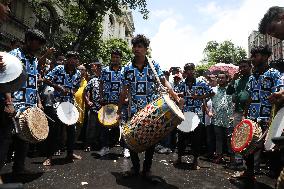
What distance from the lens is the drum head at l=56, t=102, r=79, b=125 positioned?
6543 mm

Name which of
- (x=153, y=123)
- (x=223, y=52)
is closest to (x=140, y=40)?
(x=153, y=123)

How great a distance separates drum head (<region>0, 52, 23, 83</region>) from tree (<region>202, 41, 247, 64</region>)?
66.4 meters

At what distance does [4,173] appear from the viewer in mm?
5312

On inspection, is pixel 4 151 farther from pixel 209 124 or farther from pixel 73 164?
pixel 209 124

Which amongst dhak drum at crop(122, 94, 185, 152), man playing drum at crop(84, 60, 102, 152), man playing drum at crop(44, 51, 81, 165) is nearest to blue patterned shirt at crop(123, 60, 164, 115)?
dhak drum at crop(122, 94, 185, 152)

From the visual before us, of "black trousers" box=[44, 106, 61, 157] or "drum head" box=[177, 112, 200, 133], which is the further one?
"drum head" box=[177, 112, 200, 133]

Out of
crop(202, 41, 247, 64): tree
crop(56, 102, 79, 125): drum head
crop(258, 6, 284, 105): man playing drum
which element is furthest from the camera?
crop(202, 41, 247, 64): tree

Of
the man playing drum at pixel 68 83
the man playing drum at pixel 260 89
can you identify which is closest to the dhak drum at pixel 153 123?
the man playing drum at pixel 260 89

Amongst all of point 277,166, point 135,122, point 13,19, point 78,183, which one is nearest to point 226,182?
point 277,166

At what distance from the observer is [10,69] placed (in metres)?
3.94

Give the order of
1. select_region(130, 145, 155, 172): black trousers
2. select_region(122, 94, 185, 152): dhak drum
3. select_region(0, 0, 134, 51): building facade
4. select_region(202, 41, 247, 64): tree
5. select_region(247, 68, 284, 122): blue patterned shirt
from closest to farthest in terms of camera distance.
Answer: select_region(122, 94, 185, 152): dhak drum, select_region(130, 145, 155, 172): black trousers, select_region(247, 68, 284, 122): blue patterned shirt, select_region(0, 0, 134, 51): building facade, select_region(202, 41, 247, 64): tree

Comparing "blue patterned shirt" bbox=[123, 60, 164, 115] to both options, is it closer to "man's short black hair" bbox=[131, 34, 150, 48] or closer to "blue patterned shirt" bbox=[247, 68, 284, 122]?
Answer: "man's short black hair" bbox=[131, 34, 150, 48]

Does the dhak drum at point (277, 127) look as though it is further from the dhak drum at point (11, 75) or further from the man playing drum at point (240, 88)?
the man playing drum at point (240, 88)

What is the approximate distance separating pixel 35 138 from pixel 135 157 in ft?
5.04
